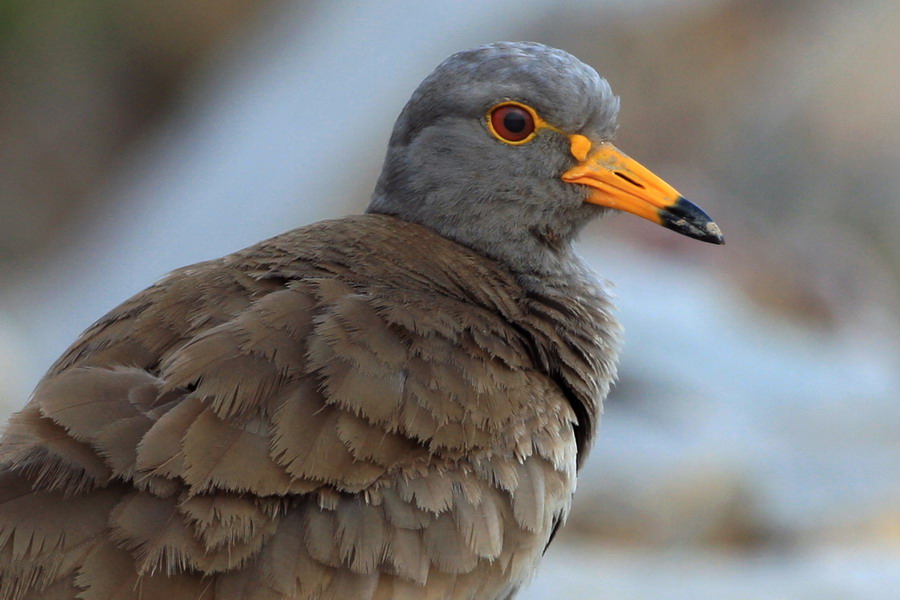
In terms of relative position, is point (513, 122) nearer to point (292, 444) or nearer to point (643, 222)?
point (292, 444)

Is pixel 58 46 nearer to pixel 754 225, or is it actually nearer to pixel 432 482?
pixel 754 225

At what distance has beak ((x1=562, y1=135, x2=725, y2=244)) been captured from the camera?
3834mm

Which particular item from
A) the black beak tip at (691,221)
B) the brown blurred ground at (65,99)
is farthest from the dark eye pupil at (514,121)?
the brown blurred ground at (65,99)

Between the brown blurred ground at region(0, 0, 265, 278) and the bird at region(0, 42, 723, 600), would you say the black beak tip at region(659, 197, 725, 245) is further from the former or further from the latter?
the brown blurred ground at region(0, 0, 265, 278)

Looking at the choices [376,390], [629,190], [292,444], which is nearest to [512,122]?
[629,190]

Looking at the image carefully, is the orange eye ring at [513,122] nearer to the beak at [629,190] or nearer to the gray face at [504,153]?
the gray face at [504,153]

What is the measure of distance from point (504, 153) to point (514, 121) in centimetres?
11

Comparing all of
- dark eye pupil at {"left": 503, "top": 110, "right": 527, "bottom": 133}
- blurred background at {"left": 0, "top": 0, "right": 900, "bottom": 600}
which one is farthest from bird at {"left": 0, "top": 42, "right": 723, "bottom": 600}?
blurred background at {"left": 0, "top": 0, "right": 900, "bottom": 600}

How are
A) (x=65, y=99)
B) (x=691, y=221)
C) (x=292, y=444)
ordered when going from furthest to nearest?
1. (x=65, y=99)
2. (x=691, y=221)
3. (x=292, y=444)

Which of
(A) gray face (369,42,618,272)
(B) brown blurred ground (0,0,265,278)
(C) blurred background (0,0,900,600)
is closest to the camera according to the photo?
(A) gray face (369,42,618,272)

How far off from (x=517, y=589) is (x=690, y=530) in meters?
3.57

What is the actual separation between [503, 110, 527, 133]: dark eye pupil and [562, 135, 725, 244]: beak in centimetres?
19

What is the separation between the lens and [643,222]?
8789 millimetres

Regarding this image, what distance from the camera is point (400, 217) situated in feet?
13.0
